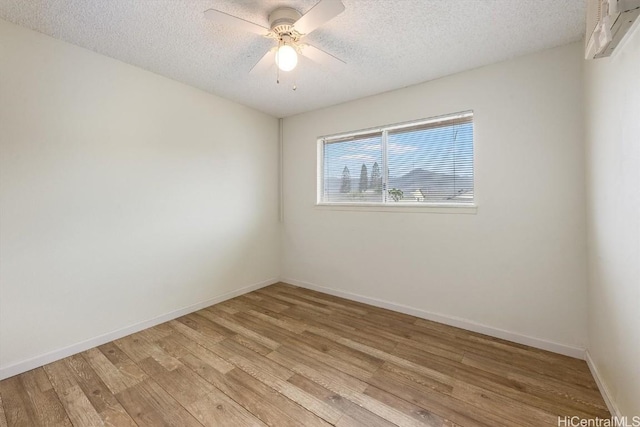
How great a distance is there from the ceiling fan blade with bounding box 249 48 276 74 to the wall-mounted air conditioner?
1.88 metres

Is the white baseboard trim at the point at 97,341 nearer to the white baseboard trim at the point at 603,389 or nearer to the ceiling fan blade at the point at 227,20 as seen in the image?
the ceiling fan blade at the point at 227,20

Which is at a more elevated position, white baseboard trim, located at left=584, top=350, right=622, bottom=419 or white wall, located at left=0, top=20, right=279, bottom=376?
white wall, located at left=0, top=20, right=279, bottom=376

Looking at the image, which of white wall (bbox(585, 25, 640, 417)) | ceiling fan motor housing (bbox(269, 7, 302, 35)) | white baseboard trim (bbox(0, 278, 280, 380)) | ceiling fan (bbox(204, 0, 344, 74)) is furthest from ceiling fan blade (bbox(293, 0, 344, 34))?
white baseboard trim (bbox(0, 278, 280, 380))

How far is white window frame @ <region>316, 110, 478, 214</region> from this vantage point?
251 cm

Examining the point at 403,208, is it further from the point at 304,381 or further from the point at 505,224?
the point at 304,381

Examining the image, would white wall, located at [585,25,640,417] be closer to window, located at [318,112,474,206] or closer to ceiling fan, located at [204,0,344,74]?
window, located at [318,112,474,206]

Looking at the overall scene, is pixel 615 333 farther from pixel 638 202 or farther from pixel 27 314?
pixel 27 314

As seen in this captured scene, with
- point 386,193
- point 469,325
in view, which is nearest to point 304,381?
point 469,325

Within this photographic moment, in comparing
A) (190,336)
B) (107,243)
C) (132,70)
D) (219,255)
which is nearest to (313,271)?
(219,255)

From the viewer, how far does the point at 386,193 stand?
306 cm

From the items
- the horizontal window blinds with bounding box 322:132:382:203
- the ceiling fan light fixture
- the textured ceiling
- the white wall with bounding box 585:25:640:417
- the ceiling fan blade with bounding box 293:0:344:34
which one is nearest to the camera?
the white wall with bounding box 585:25:640:417

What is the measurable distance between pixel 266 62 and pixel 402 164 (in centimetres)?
173

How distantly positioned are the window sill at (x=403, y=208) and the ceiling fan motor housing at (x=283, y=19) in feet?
6.33

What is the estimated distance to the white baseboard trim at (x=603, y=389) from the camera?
142 cm
